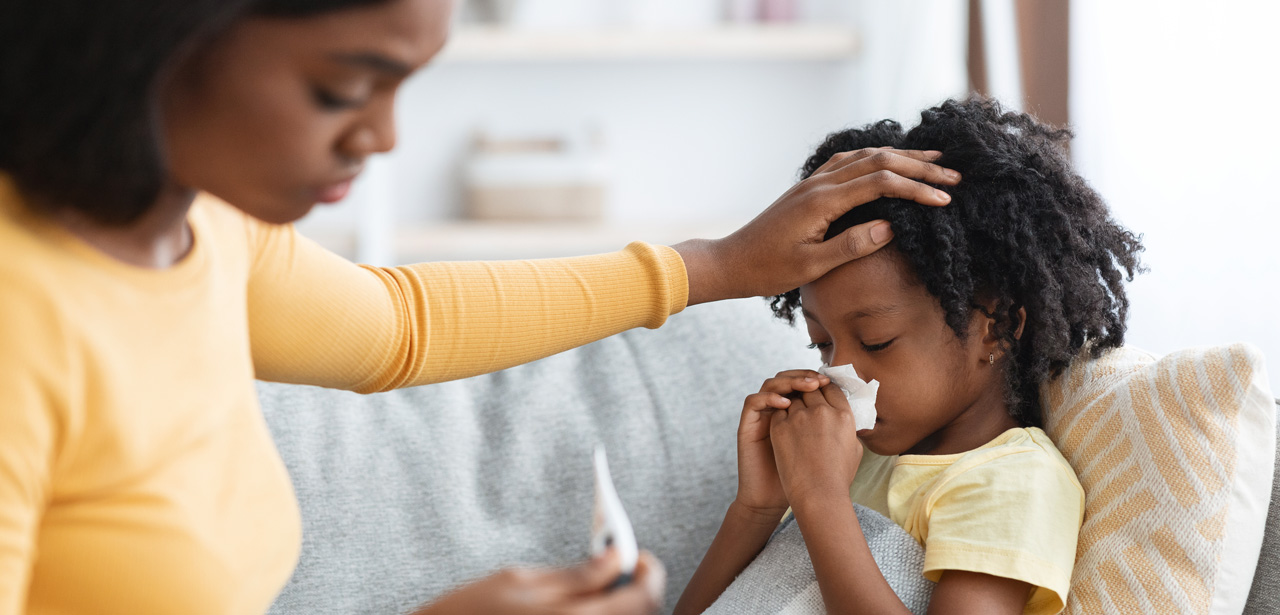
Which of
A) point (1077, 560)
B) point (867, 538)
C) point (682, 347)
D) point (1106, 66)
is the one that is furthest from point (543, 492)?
point (1106, 66)

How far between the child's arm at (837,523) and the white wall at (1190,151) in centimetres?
78

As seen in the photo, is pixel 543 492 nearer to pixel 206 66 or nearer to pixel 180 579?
pixel 180 579

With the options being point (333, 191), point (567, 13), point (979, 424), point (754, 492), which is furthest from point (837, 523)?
point (567, 13)

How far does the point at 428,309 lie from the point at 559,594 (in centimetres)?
51

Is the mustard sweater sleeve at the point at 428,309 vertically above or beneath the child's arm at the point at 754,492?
above

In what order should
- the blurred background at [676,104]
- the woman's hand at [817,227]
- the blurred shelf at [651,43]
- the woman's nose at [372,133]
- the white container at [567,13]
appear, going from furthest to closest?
the white container at [567,13] → the blurred shelf at [651,43] → the blurred background at [676,104] → the woman's hand at [817,227] → the woman's nose at [372,133]

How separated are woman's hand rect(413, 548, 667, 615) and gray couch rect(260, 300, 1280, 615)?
0.70 metres

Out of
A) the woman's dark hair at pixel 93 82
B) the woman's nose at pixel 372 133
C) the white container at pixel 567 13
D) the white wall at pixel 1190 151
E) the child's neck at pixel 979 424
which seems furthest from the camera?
the white container at pixel 567 13

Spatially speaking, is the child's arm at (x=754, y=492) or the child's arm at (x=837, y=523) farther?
the child's arm at (x=754, y=492)

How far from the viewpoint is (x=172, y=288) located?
71cm

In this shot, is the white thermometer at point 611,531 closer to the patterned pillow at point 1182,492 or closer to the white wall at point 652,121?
the patterned pillow at point 1182,492

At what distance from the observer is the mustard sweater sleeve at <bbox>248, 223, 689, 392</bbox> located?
3.06 feet

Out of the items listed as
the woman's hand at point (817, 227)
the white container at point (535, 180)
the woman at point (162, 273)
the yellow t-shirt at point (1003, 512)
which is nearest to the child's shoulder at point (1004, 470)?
the yellow t-shirt at point (1003, 512)

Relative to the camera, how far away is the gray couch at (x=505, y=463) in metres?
1.26
